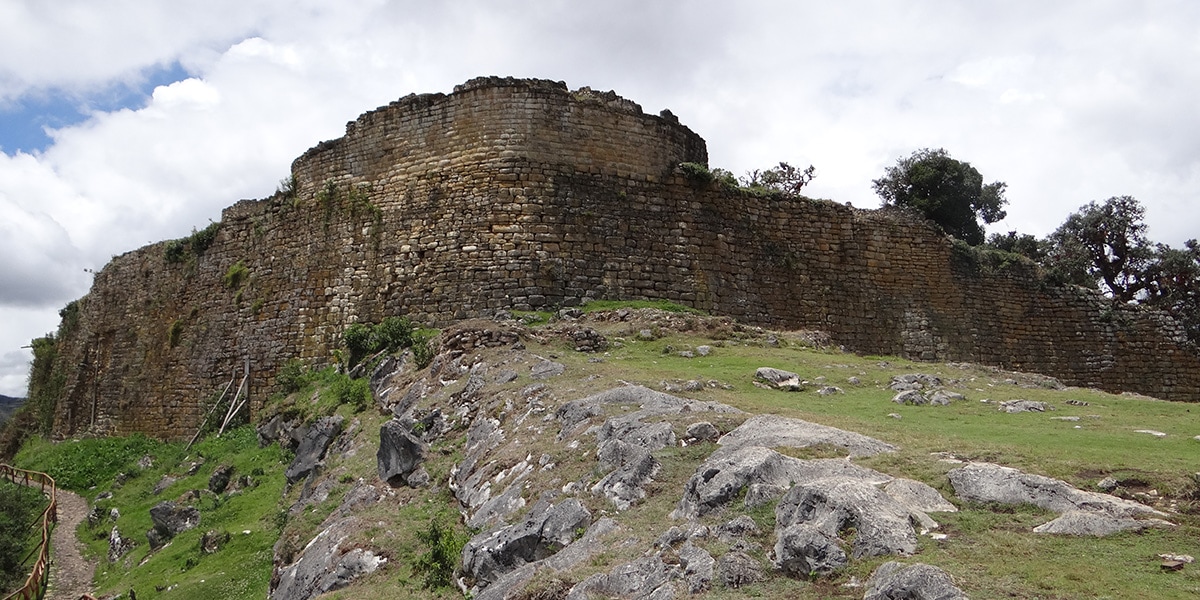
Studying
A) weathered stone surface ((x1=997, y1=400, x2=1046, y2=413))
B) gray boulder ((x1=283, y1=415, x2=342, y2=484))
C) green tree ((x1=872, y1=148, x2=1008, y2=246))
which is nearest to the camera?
weathered stone surface ((x1=997, y1=400, x2=1046, y2=413))

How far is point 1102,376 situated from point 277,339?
2334 centimetres

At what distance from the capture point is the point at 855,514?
18.2ft

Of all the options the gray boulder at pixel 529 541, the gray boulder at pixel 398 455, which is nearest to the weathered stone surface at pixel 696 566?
the gray boulder at pixel 529 541

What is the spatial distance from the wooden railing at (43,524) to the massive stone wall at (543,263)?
2.56 metres

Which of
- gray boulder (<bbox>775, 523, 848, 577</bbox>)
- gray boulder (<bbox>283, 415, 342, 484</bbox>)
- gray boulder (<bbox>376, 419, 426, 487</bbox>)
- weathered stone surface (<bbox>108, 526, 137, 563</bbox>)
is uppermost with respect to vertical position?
gray boulder (<bbox>775, 523, 848, 577</bbox>)

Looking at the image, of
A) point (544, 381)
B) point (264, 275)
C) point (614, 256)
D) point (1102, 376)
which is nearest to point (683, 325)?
point (614, 256)

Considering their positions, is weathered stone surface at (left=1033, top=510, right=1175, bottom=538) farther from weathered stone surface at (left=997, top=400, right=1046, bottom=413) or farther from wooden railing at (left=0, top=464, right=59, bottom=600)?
wooden railing at (left=0, top=464, right=59, bottom=600)

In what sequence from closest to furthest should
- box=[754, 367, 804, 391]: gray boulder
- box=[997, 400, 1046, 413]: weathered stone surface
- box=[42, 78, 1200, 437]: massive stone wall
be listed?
box=[997, 400, 1046, 413]: weathered stone surface < box=[754, 367, 804, 391]: gray boulder < box=[42, 78, 1200, 437]: massive stone wall

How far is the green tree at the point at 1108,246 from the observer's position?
3047 cm

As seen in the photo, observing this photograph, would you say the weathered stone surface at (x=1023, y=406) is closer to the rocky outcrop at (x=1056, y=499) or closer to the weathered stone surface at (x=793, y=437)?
the weathered stone surface at (x=793, y=437)

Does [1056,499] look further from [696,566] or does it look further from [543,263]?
[543,263]

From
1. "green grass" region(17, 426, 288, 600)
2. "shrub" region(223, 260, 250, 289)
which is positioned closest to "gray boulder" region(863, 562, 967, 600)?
"green grass" region(17, 426, 288, 600)

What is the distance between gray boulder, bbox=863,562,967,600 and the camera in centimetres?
459

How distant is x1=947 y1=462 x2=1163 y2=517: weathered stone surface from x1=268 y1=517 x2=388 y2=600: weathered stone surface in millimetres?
6207
